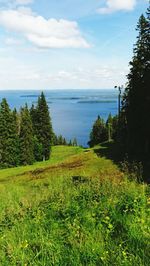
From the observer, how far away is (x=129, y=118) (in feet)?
169

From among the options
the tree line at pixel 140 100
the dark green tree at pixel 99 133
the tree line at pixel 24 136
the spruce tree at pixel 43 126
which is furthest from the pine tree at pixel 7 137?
the dark green tree at pixel 99 133

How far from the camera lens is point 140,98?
48594 mm

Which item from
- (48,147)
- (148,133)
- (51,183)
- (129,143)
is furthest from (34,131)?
(51,183)

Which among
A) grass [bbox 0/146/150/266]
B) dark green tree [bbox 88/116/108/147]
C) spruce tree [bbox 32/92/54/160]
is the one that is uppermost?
grass [bbox 0/146/150/266]

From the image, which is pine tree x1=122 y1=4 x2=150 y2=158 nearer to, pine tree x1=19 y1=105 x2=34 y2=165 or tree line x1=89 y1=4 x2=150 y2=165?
tree line x1=89 y1=4 x2=150 y2=165

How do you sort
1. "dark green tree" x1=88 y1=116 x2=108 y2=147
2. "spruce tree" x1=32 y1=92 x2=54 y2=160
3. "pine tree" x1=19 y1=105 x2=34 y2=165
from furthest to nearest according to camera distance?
1. "dark green tree" x1=88 y1=116 x2=108 y2=147
2. "spruce tree" x1=32 y1=92 x2=54 y2=160
3. "pine tree" x1=19 y1=105 x2=34 y2=165

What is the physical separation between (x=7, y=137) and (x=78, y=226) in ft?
237

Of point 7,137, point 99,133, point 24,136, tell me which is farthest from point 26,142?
point 99,133

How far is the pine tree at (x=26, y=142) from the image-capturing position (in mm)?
79250

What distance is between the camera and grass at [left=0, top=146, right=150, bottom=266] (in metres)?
5.20

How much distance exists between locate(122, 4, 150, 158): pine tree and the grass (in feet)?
128

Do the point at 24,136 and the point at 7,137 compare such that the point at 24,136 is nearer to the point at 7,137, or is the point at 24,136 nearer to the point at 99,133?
the point at 7,137

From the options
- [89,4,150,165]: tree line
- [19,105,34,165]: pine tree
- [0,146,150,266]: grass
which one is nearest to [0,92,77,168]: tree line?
[19,105,34,165]: pine tree

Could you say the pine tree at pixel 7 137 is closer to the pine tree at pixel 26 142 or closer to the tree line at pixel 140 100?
the pine tree at pixel 26 142
